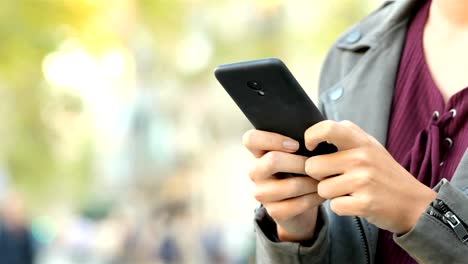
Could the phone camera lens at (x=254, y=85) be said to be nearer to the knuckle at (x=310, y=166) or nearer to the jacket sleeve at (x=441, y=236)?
the knuckle at (x=310, y=166)

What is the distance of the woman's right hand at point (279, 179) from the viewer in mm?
925

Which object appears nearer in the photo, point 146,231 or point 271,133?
point 271,133

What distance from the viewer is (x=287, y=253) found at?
40.6 inches

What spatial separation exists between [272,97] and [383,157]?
14 cm

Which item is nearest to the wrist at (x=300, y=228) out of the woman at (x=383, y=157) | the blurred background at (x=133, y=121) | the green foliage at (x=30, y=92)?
the woman at (x=383, y=157)

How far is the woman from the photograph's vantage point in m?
0.87

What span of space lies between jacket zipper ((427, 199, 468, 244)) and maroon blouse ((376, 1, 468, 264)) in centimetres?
12

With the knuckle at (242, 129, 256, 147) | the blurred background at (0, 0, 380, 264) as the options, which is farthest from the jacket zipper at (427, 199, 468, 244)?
the blurred background at (0, 0, 380, 264)

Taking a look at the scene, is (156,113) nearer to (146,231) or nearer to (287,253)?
(146,231)

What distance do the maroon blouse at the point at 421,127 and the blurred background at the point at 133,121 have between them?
10.1 feet

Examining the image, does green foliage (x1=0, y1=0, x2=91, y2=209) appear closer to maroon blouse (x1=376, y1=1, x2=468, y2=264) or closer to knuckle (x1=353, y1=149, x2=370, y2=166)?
maroon blouse (x1=376, y1=1, x2=468, y2=264)

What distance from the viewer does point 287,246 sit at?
103 centimetres

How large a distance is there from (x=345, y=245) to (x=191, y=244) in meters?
4.65

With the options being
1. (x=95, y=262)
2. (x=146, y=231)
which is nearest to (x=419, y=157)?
(x=146, y=231)
